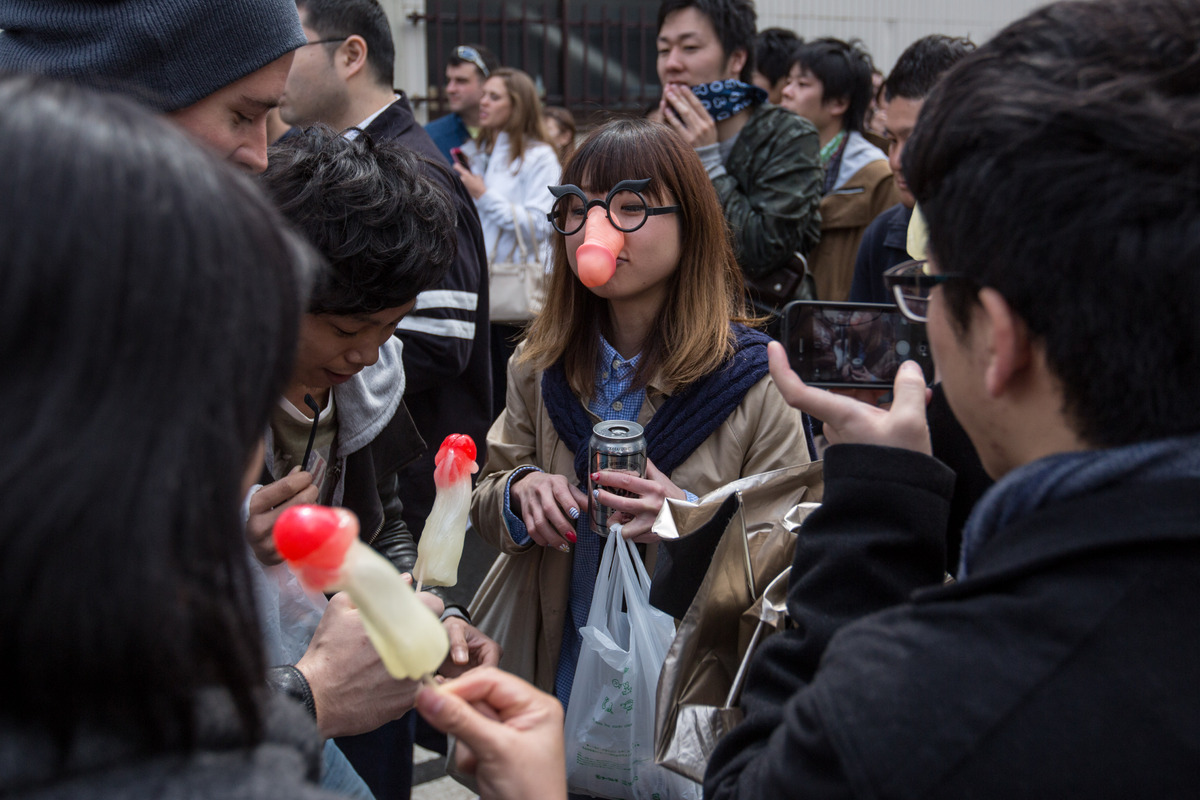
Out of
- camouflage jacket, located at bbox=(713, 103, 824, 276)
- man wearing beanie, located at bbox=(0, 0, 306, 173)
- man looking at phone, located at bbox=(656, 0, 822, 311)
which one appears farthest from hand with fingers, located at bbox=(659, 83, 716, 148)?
man wearing beanie, located at bbox=(0, 0, 306, 173)

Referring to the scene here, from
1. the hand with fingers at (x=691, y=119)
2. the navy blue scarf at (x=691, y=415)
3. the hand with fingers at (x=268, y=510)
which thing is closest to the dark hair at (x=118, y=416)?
the hand with fingers at (x=268, y=510)

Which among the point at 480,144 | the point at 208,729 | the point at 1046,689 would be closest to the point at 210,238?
the point at 208,729

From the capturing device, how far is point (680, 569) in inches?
61.7

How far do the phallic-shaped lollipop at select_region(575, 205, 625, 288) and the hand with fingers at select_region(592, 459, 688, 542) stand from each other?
48 cm

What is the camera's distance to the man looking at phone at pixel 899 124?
3504 millimetres

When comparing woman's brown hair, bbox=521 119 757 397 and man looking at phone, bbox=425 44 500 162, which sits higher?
woman's brown hair, bbox=521 119 757 397

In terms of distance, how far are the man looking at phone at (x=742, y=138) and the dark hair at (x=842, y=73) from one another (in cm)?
91

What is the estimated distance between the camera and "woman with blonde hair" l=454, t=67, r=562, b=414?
4844mm

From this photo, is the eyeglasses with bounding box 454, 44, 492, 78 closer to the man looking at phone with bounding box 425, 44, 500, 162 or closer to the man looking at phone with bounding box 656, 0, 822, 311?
the man looking at phone with bounding box 425, 44, 500, 162

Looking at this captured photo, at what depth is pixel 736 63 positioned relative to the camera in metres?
4.14

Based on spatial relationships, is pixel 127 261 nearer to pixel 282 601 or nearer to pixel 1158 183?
pixel 1158 183

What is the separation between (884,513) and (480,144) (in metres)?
5.36

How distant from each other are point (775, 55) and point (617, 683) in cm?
500

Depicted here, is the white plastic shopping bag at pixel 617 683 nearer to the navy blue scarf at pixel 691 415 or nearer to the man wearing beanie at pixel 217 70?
the navy blue scarf at pixel 691 415
